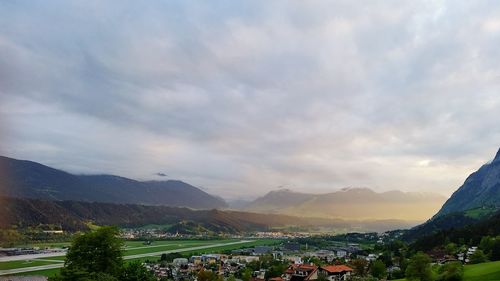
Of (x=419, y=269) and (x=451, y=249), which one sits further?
(x=451, y=249)

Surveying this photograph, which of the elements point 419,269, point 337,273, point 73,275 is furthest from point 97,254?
point 337,273

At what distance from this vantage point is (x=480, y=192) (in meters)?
170

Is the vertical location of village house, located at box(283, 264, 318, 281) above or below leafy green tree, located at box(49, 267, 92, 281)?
below

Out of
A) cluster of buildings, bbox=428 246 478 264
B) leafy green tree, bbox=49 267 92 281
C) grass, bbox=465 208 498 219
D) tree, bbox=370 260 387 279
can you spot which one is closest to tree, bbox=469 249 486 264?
cluster of buildings, bbox=428 246 478 264

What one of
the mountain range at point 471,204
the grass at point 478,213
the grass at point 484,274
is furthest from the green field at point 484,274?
the grass at point 478,213

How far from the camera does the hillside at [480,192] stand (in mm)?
149125

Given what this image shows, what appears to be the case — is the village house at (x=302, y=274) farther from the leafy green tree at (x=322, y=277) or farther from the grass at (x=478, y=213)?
the grass at (x=478, y=213)

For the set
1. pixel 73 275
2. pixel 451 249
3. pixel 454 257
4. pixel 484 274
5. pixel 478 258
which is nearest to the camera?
pixel 73 275

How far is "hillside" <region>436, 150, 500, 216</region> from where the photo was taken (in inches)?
5871

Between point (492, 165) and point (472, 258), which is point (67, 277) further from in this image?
point (492, 165)

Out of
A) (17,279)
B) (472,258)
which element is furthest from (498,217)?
(17,279)

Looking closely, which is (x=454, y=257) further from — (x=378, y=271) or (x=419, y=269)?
(x=419, y=269)

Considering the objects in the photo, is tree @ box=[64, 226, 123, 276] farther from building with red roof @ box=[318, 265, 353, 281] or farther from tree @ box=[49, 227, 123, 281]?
building with red roof @ box=[318, 265, 353, 281]

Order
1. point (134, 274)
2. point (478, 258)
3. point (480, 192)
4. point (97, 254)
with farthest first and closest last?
point (480, 192) → point (478, 258) → point (97, 254) → point (134, 274)
